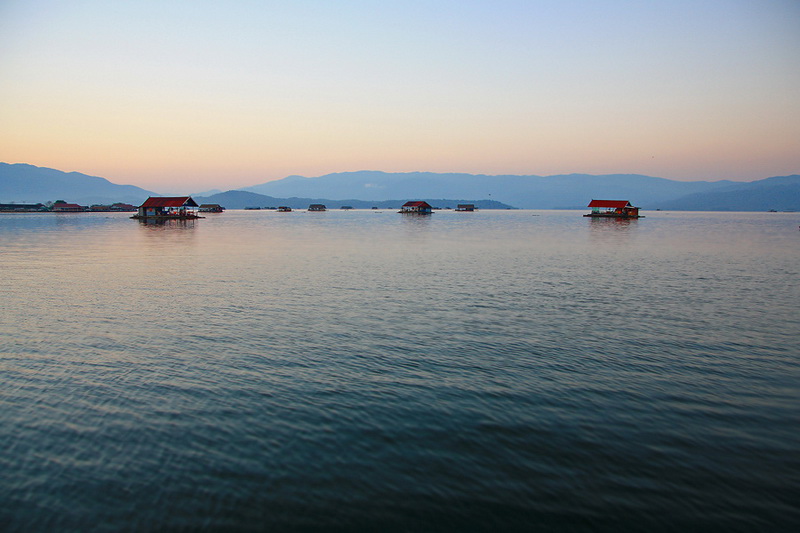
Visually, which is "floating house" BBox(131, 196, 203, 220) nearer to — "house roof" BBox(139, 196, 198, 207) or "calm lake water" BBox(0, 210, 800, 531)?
"house roof" BBox(139, 196, 198, 207)

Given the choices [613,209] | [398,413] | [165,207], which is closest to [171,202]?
[165,207]

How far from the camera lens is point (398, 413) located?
13031mm

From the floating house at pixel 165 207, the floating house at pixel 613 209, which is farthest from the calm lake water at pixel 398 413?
the floating house at pixel 613 209

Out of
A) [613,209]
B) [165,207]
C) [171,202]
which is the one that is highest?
[171,202]

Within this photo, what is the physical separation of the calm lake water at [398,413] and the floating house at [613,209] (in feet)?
535

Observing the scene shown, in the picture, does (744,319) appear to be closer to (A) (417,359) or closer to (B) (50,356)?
(A) (417,359)

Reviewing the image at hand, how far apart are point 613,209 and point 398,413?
19666 centimetres

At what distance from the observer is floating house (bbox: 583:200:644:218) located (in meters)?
179

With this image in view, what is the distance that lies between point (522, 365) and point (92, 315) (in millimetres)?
22060

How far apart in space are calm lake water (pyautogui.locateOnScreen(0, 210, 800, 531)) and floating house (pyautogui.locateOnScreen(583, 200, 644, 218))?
163m

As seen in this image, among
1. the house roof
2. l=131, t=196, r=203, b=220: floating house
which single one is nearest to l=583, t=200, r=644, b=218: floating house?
the house roof

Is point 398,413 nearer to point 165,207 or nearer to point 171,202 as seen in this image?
point 171,202

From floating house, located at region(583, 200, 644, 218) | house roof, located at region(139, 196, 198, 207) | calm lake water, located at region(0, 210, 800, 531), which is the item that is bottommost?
calm lake water, located at region(0, 210, 800, 531)

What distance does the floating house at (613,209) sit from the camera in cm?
17875
